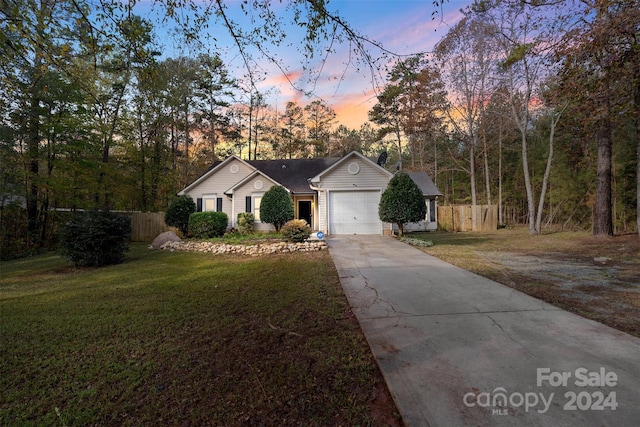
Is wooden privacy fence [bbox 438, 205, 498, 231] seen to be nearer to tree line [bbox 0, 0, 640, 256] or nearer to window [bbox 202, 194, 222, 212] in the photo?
tree line [bbox 0, 0, 640, 256]

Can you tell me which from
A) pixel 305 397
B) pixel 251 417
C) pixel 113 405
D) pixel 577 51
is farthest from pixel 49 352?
pixel 577 51

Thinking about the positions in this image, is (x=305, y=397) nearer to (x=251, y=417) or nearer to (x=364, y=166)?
(x=251, y=417)

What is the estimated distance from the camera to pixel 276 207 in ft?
46.3

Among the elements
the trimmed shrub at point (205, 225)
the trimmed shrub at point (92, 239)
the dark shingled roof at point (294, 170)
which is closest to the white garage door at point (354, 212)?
the dark shingled roof at point (294, 170)

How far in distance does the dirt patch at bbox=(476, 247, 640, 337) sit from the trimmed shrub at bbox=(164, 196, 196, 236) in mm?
13782

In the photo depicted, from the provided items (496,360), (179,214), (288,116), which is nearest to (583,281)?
(496,360)

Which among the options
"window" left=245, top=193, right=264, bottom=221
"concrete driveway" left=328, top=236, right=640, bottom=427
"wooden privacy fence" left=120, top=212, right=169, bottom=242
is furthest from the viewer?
"wooden privacy fence" left=120, top=212, right=169, bottom=242

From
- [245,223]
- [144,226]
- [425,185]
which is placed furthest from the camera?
[425,185]

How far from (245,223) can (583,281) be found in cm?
1327

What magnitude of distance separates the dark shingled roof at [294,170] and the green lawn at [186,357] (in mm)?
12286

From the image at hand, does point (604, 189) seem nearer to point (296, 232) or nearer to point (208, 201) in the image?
point (296, 232)

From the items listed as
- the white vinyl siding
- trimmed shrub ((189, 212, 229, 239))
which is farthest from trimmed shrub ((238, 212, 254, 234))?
the white vinyl siding

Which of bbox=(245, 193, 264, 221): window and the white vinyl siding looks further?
the white vinyl siding

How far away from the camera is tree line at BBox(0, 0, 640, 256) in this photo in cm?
337
